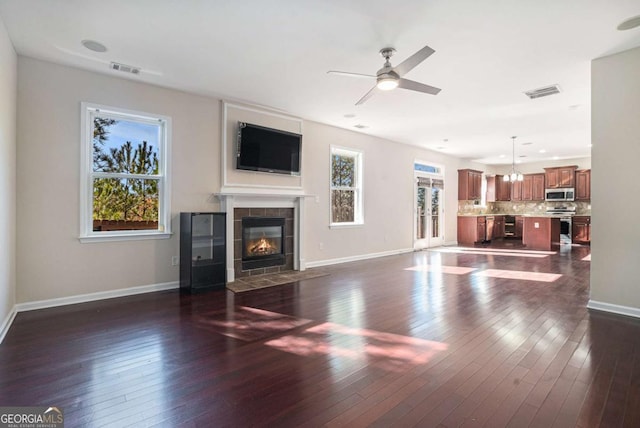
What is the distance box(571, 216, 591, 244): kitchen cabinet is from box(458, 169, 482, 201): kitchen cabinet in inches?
114

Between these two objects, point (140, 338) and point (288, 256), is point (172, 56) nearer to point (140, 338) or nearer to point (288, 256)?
point (140, 338)

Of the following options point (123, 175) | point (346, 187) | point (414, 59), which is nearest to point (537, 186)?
point (346, 187)

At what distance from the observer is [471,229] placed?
10273 mm

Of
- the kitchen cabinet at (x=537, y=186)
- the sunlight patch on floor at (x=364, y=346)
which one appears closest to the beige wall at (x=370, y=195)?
the sunlight patch on floor at (x=364, y=346)

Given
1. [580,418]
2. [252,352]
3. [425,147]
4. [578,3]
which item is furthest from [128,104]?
[425,147]

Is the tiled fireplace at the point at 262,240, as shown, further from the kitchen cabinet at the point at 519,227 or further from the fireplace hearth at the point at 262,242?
the kitchen cabinet at the point at 519,227

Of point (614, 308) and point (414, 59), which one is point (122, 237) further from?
point (614, 308)

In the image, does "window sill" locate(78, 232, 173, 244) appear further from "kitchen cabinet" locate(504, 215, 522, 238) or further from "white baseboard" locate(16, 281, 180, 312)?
"kitchen cabinet" locate(504, 215, 522, 238)

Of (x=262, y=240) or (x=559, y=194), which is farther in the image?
(x=559, y=194)

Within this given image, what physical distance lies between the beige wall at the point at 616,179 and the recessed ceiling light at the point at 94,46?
557 centimetres

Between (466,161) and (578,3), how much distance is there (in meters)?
8.76

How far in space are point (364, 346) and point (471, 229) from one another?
8861 mm

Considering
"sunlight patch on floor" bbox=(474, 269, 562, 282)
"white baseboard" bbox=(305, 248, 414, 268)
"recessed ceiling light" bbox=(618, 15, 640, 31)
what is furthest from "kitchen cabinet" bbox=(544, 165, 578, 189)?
"recessed ceiling light" bbox=(618, 15, 640, 31)

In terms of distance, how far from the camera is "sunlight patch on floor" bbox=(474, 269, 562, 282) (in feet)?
17.4
